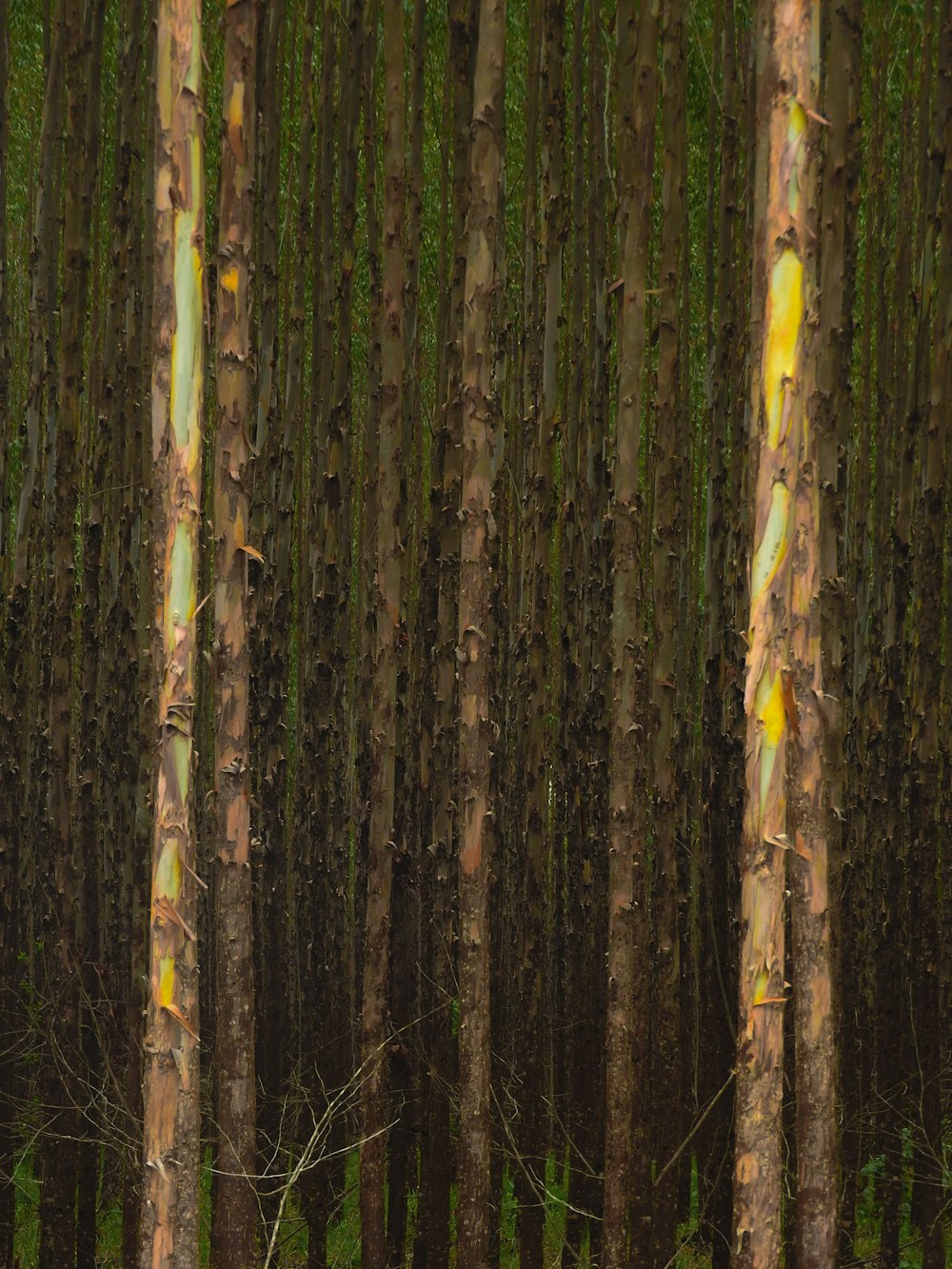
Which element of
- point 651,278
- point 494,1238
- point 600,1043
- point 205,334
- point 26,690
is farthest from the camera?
point 651,278

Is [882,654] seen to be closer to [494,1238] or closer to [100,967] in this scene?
[494,1238]

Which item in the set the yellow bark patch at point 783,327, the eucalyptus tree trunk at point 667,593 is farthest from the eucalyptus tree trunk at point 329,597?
the yellow bark patch at point 783,327

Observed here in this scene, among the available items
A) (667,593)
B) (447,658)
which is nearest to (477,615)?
(667,593)

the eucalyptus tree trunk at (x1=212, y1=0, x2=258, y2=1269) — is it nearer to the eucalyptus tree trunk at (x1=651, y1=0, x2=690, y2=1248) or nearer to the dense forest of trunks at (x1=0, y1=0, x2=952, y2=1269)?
the dense forest of trunks at (x1=0, y1=0, x2=952, y2=1269)

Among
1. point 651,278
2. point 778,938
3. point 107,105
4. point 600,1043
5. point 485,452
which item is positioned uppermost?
point 107,105

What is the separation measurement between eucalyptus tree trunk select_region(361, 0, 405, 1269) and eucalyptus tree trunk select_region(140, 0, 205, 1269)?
7.49 feet

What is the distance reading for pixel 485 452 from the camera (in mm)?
5242

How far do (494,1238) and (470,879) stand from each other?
3262 mm

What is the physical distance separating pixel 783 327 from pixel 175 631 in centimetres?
188

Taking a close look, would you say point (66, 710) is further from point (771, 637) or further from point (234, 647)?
point (771, 637)

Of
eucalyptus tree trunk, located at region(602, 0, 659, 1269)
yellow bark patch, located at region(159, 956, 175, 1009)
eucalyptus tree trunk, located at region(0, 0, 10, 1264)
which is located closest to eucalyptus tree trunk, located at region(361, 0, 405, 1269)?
eucalyptus tree trunk, located at region(602, 0, 659, 1269)

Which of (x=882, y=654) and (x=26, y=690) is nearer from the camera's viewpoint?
(x=882, y=654)

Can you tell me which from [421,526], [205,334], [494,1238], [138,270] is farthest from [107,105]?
[494,1238]

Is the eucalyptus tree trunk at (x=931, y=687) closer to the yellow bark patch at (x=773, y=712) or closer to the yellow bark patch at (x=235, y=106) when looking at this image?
the yellow bark patch at (x=773, y=712)
